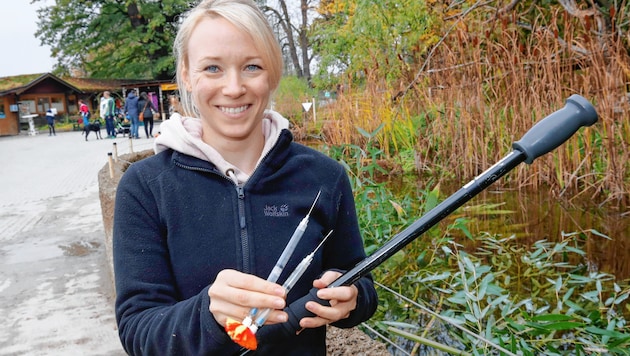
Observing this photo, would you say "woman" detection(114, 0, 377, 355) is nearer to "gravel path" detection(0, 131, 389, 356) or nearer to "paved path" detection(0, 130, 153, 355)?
"gravel path" detection(0, 131, 389, 356)

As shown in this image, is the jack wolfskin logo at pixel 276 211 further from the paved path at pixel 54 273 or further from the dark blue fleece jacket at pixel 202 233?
the paved path at pixel 54 273

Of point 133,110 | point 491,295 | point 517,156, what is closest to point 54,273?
point 491,295

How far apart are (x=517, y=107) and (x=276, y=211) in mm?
3565

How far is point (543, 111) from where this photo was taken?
163 inches

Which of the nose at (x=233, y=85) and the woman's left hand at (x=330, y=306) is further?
the nose at (x=233, y=85)

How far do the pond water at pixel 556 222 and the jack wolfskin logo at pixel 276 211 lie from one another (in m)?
2.24

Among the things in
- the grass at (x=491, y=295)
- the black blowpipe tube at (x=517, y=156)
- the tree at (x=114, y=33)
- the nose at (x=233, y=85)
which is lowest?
the grass at (x=491, y=295)

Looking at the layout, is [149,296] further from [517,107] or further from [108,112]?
[108,112]

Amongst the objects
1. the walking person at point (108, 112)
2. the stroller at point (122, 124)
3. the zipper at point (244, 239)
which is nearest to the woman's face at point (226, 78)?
the zipper at point (244, 239)

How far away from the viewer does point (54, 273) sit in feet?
14.9

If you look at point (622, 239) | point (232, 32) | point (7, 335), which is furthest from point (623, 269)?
point (7, 335)

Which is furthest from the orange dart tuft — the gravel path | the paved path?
the paved path

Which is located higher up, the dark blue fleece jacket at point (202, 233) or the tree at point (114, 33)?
the tree at point (114, 33)

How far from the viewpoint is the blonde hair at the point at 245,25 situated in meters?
1.18
